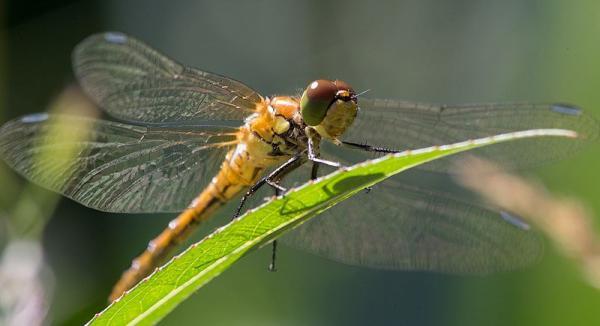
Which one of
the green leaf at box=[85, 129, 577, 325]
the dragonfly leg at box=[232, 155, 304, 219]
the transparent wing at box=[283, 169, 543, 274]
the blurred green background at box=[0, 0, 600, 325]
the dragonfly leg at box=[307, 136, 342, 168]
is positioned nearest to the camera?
the green leaf at box=[85, 129, 577, 325]

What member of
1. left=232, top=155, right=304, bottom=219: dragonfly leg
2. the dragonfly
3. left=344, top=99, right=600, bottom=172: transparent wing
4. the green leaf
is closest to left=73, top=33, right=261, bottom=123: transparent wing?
the dragonfly

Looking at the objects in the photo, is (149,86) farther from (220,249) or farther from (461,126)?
(220,249)

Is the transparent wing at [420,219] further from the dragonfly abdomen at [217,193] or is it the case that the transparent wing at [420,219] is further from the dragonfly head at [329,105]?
the dragonfly head at [329,105]

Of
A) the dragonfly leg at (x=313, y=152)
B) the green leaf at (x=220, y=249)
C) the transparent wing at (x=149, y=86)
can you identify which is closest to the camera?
the green leaf at (x=220, y=249)

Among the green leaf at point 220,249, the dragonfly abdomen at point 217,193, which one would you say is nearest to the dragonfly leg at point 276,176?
the dragonfly abdomen at point 217,193

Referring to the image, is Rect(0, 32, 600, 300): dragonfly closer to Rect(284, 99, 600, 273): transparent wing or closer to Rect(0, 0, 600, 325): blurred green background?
Rect(284, 99, 600, 273): transparent wing

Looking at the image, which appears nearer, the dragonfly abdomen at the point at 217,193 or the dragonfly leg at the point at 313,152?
the dragonfly leg at the point at 313,152

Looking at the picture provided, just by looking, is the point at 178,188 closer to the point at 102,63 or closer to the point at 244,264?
the point at 102,63
